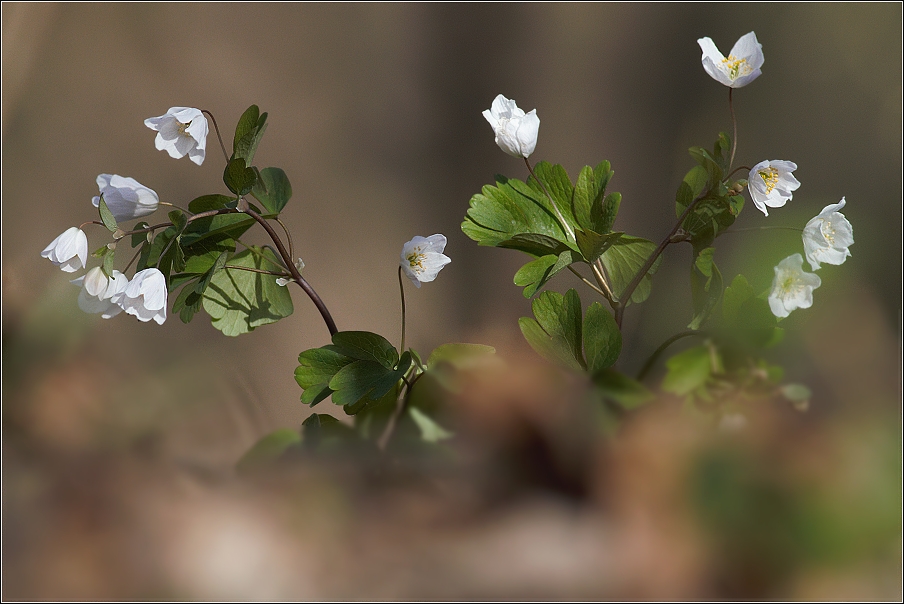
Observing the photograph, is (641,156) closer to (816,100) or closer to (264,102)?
(816,100)

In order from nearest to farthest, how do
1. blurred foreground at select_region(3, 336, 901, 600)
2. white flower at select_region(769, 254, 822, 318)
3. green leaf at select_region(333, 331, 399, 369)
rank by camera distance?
1. blurred foreground at select_region(3, 336, 901, 600)
2. white flower at select_region(769, 254, 822, 318)
3. green leaf at select_region(333, 331, 399, 369)

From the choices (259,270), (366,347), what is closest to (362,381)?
(366,347)

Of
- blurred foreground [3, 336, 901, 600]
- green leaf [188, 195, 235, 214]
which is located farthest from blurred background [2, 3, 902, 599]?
green leaf [188, 195, 235, 214]

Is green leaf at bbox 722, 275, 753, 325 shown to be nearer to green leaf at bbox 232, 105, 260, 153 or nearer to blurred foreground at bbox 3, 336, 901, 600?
blurred foreground at bbox 3, 336, 901, 600

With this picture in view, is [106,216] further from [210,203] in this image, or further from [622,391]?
[622,391]

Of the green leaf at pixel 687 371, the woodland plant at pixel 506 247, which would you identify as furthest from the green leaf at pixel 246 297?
the green leaf at pixel 687 371

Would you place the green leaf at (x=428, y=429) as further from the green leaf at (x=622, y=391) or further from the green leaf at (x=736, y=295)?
the green leaf at (x=736, y=295)
